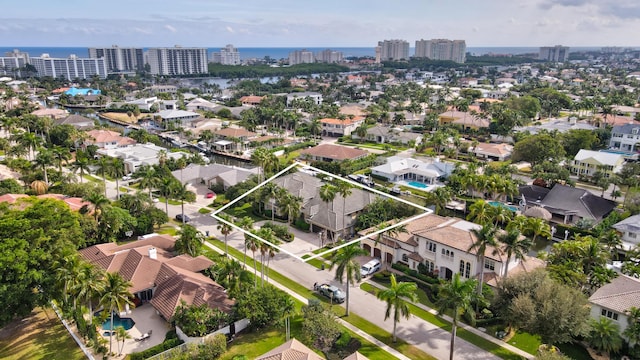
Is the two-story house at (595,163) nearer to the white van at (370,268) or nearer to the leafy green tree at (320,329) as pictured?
the white van at (370,268)

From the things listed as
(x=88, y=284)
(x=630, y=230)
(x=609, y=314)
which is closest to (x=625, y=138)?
(x=630, y=230)

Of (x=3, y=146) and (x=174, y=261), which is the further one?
(x=3, y=146)

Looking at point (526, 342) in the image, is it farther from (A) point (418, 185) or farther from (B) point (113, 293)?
(A) point (418, 185)

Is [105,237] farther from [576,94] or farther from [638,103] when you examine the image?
[576,94]

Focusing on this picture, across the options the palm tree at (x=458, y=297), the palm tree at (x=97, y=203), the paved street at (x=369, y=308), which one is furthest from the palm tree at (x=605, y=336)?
the palm tree at (x=97, y=203)

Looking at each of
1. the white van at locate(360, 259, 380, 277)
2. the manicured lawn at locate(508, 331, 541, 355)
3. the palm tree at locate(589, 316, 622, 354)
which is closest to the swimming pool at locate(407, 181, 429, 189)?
the white van at locate(360, 259, 380, 277)

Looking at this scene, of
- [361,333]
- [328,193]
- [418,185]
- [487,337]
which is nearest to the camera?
[328,193]

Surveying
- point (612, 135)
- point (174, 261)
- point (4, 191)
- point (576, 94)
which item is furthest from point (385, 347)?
point (576, 94)

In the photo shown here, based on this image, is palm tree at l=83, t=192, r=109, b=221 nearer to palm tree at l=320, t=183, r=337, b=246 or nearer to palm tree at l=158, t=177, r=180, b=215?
palm tree at l=158, t=177, r=180, b=215
